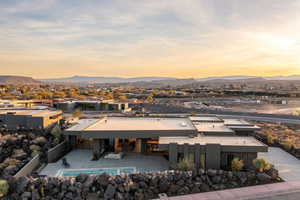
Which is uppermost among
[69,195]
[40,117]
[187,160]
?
[40,117]

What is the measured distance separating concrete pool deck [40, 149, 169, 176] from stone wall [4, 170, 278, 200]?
225cm

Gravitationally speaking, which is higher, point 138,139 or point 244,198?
point 138,139

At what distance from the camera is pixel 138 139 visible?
22750mm

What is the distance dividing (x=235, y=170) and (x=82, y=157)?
13960 mm

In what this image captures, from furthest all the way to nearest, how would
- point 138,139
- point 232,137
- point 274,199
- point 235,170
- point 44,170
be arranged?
point 138,139 → point 232,137 → point 44,170 → point 235,170 → point 274,199

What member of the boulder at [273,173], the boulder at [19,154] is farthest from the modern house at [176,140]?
the boulder at [19,154]

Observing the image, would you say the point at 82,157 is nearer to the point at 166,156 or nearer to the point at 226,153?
the point at 166,156

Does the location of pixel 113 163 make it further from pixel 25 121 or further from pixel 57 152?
pixel 25 121

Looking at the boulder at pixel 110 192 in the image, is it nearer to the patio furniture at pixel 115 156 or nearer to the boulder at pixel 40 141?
the patio furniture at pixel 115 156

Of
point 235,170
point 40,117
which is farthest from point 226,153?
point 40,117

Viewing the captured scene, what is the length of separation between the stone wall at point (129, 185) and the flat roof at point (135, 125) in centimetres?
643

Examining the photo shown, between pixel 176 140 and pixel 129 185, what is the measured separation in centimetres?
635

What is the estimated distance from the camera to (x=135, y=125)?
23969 mm

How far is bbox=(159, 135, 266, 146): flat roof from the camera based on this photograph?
19.0m
